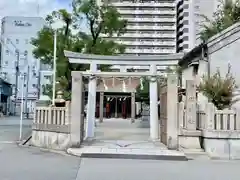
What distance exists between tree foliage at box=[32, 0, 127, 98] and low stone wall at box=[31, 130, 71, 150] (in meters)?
10.6

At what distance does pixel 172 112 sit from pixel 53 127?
4.36 meters

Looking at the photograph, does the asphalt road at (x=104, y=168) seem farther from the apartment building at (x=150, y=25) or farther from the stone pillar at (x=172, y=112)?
the apartment building at (x=150, y=25)

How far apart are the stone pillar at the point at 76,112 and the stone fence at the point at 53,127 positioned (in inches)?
7.0

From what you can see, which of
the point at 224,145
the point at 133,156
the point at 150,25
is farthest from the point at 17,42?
the point at 224,145

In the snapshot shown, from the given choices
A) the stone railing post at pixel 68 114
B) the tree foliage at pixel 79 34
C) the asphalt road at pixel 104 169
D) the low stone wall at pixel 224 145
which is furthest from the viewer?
the tree foliage at pixel 79 34

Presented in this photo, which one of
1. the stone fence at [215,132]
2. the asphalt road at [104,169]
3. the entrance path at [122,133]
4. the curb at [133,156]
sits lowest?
the asphalt road at [104,169]

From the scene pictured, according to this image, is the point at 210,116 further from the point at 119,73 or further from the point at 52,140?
the point at 52,140

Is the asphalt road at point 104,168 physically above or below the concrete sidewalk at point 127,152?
below

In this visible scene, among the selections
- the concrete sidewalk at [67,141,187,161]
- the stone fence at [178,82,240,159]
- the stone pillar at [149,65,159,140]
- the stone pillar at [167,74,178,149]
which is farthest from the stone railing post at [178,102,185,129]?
the stone pillar at [149,65,159,140]

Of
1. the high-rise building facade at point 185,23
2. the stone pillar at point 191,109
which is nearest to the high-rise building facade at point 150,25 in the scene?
the high-rise building facade at point 185,23

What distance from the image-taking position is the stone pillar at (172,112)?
47.0 feet

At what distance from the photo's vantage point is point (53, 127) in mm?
15047

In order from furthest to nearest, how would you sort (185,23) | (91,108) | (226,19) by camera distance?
(185,23), (226,19), (91,108)

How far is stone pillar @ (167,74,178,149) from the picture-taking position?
47.0ft
